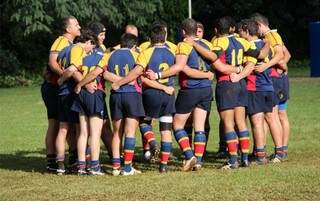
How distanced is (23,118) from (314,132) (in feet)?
24.7

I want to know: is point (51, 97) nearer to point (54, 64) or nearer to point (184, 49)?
point (54, 64)

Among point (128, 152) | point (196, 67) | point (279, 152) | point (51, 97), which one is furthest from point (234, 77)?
point (51, 97)

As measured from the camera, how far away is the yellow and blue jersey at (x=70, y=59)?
9.66m

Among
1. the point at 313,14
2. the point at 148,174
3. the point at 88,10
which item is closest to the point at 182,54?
the point at 148,174

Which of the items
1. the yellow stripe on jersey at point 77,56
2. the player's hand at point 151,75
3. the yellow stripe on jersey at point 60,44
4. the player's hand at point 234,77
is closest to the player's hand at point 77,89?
the yellow stripe on jersey at point 77,56

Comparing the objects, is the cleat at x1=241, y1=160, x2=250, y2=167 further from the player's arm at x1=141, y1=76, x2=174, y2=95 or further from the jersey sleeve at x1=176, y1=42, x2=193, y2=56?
the jersey sleeve at x1=176, y1=42, x2=193, y2=56

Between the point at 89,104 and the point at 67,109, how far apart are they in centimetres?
40

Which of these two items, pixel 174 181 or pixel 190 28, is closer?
pixel 174 181

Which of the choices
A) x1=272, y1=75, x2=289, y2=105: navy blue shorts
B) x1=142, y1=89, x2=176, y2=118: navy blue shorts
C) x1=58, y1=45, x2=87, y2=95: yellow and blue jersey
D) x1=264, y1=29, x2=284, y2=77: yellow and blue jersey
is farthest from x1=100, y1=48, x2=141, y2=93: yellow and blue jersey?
x1=272, y1=75, x2=289, y2=105: navy blue shorts

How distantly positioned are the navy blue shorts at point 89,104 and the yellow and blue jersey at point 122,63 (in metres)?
0.32

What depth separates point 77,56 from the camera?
31.7ft

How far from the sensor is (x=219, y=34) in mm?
10039

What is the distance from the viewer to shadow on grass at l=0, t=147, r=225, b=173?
10.5 meters

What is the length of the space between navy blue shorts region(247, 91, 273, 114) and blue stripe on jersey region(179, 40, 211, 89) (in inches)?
28.0
